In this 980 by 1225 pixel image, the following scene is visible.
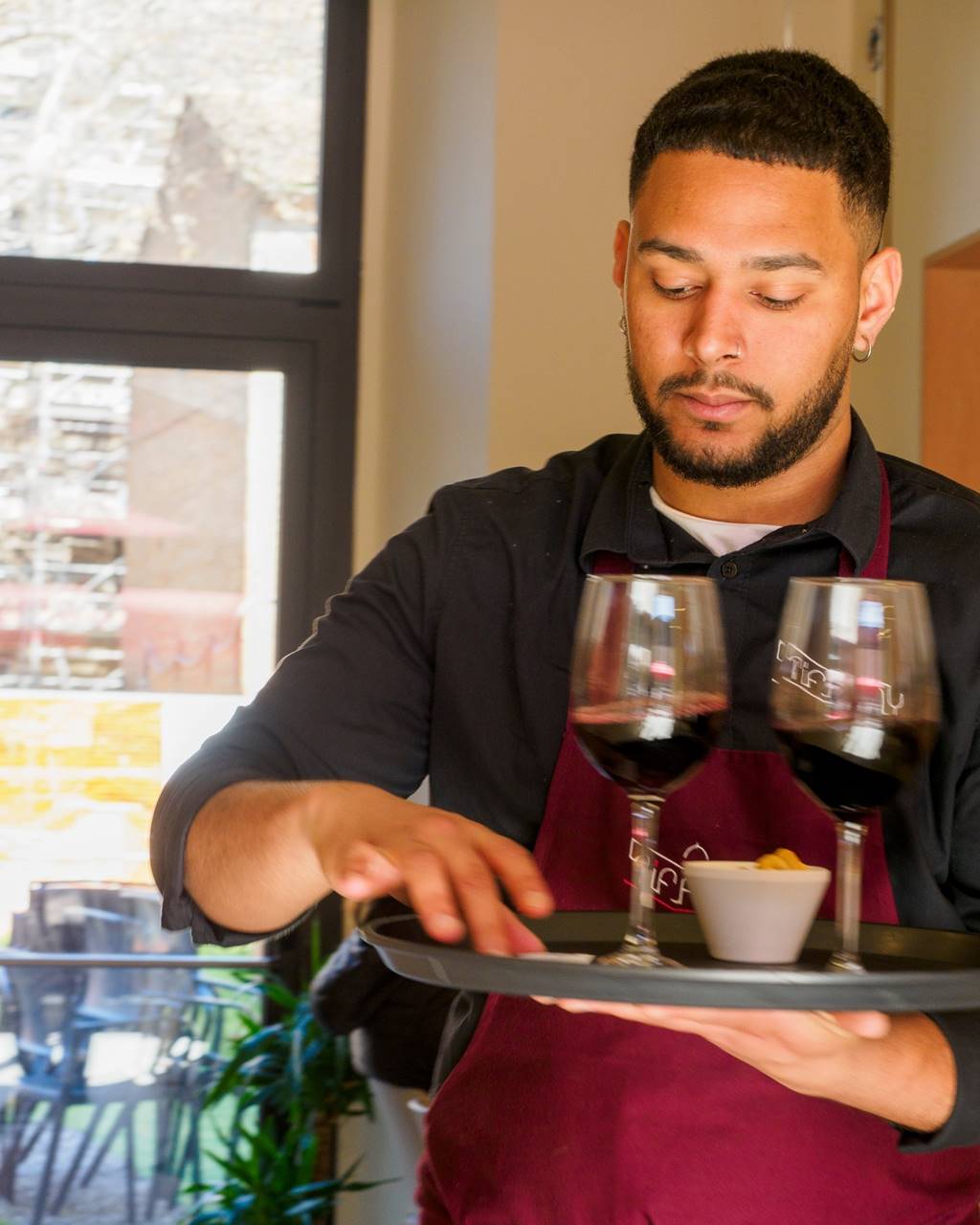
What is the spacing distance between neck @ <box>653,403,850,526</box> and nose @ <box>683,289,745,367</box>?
142 millimetres

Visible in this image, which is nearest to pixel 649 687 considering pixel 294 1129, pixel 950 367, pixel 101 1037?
pixel 950 367

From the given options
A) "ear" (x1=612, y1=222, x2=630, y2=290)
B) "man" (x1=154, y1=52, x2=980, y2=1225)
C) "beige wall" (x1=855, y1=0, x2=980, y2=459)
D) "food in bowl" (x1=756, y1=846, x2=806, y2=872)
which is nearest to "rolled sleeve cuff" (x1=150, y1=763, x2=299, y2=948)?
"man" (x1=154, y1=52, x2=980, y2=1225)

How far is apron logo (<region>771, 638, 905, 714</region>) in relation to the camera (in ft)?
2.84

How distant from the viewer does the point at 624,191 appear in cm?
291

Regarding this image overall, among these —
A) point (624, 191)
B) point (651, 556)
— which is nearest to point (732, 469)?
point (651, 556)

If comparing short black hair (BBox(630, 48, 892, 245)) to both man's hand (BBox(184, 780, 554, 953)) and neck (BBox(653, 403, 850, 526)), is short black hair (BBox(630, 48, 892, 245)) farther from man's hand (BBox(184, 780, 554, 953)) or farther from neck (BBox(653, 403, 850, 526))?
man's hand (BBox(184, 780, 554, 953))

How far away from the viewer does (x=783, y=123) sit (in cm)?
123

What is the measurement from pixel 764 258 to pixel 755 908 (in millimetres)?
547

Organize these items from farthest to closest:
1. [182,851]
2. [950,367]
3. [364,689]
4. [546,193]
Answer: [546,193], [950,367], [364,689], [182,851]

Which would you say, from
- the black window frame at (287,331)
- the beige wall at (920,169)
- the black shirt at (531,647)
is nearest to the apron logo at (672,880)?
the black shirt at (531,647)

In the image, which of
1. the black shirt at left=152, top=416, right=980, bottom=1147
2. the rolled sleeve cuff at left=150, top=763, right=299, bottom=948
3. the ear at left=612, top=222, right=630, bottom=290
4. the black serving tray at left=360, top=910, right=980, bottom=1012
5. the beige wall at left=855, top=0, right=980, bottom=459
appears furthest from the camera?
the beige wall at left=855, top=0, right=980, bottom=459

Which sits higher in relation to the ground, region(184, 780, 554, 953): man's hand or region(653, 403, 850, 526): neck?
region(653, 403, 850, 526): neck

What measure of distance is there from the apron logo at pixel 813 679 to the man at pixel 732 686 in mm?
203

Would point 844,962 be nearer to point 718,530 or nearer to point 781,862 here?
point 781,862
